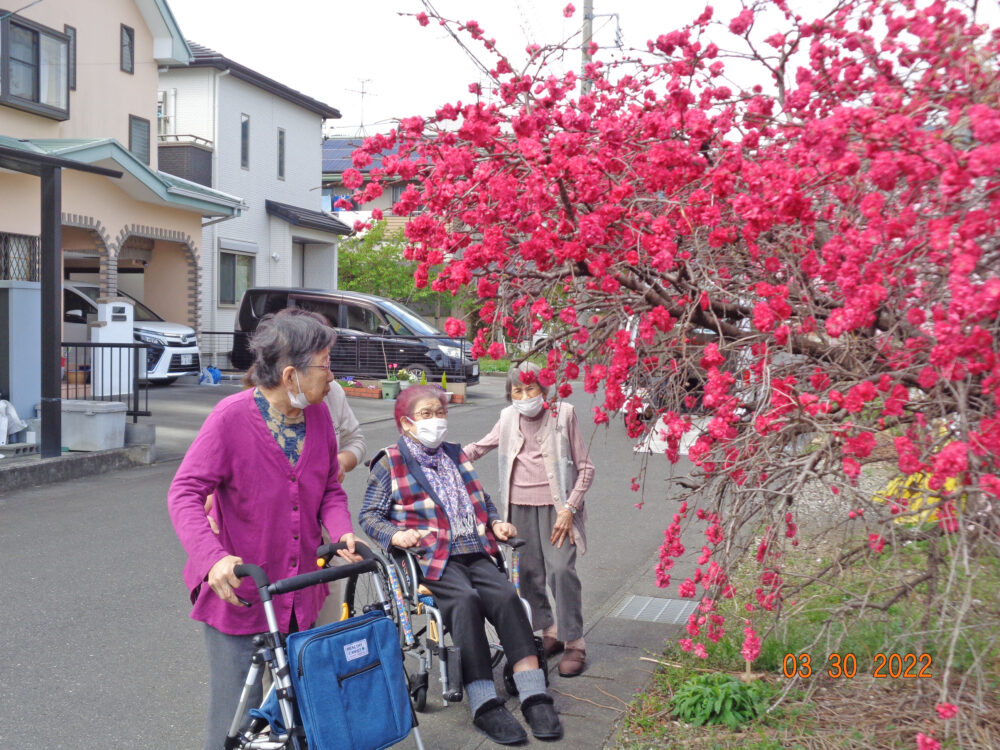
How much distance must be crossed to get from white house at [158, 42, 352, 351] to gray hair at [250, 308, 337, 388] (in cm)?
2118

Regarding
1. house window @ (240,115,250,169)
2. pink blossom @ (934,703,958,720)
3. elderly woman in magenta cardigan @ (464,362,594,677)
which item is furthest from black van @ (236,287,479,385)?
pink blossom @ (934,703,958,720)

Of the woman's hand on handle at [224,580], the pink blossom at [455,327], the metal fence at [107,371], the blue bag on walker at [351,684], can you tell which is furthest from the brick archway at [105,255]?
the blue bag on walker at [351,684]

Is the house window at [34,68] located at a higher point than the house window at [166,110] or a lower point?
lower

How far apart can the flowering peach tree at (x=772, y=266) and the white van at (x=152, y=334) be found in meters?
16.3

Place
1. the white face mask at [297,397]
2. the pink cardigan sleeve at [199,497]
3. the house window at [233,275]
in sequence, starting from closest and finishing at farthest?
the pink cardigan sleeve at [199,497] → the white face mask at [297,397] → the house window at [233,275]

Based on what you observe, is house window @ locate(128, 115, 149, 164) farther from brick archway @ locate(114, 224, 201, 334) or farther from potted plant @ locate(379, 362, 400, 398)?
potted plant @ locate(379, 362, 400, 398)

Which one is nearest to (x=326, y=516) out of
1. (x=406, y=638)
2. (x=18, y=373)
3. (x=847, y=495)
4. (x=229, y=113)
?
(x=406, y=638)

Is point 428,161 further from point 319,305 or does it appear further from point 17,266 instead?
point 319,305

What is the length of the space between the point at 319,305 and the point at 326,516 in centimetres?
1936

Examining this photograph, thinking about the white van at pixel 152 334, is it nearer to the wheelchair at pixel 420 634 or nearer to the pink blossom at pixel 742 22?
the wheelchair at pixel 420 634

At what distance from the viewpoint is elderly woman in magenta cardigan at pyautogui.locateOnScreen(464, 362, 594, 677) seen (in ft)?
17.4

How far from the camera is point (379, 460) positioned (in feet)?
16.1

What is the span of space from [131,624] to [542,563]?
252cm

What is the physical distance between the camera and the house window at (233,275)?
26625mm
